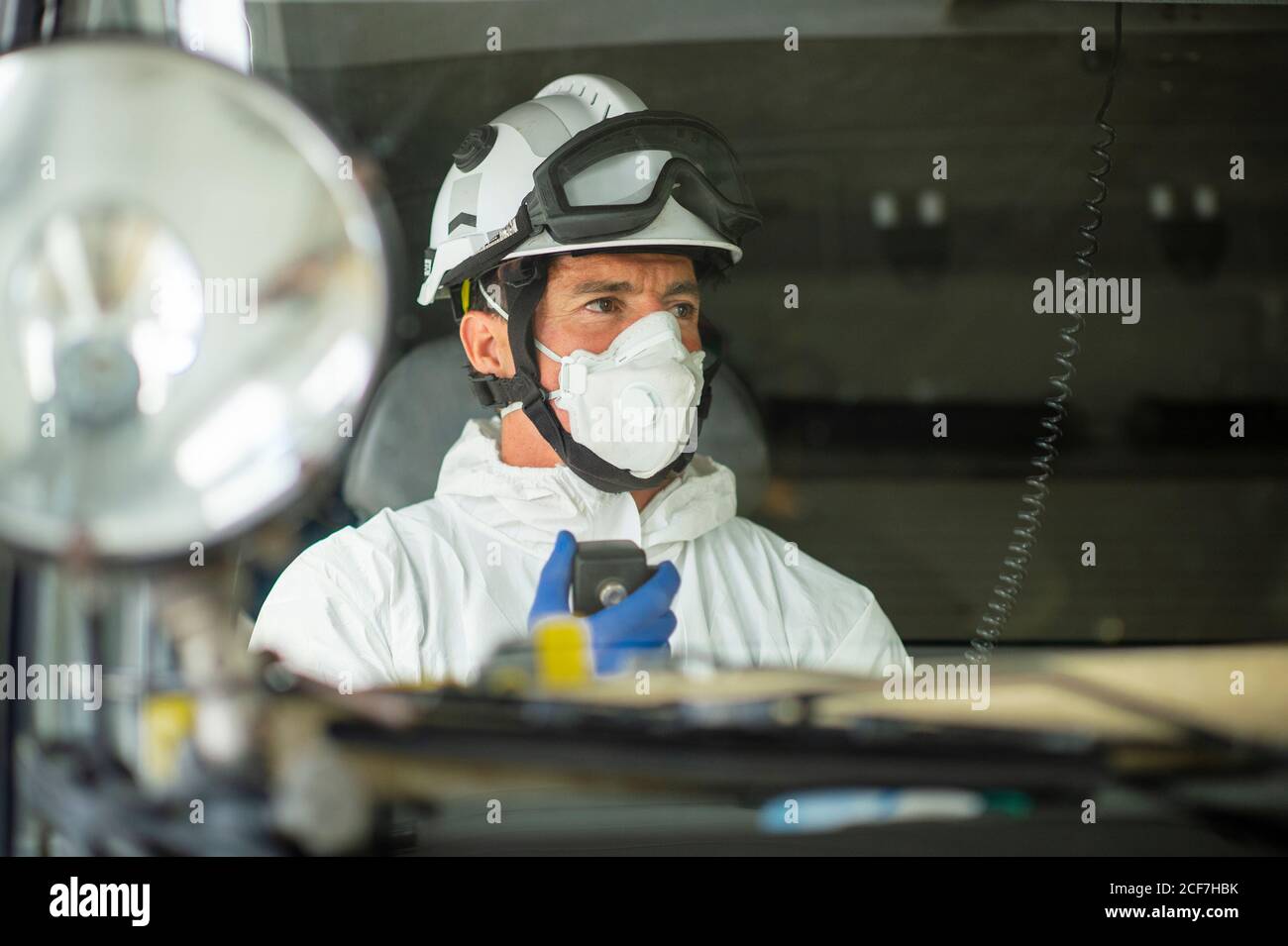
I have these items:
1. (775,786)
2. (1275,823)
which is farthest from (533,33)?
(1275,823)

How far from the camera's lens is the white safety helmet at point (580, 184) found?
2.07 metres

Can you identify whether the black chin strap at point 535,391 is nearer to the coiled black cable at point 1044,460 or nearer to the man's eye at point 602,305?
the man's eye at point 602,305

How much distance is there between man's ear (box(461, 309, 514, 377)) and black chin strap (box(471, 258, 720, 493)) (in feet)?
0.04

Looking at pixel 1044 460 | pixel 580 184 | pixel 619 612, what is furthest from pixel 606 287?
pixel 1044 460

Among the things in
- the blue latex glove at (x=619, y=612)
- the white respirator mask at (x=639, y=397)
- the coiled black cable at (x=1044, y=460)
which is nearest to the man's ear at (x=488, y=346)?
the white respirator mask at (x=639, y=397)

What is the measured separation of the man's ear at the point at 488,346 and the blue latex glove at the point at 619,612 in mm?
409

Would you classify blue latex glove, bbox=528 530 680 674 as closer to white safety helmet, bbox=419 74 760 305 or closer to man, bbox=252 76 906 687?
man, bbox=252 76 906 687

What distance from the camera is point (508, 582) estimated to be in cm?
193

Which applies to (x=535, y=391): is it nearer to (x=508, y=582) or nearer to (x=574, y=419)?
(x=574, y=419)

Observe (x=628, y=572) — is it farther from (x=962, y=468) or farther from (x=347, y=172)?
(x=962, y=468)

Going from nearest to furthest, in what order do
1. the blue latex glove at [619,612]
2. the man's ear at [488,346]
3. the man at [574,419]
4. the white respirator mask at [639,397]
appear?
1. the blue latex glove at [619,612]
2. the man at [574,419]
3. the white respirator mask at [639,397]
4. the man's ear at [488,346]

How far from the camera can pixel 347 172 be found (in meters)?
1.65

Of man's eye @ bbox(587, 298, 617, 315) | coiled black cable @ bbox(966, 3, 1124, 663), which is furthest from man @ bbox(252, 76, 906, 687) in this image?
coiled black cable @ bbox(966, 3, 1124, 663)

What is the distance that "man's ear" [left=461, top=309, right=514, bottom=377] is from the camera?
7.38 feet
